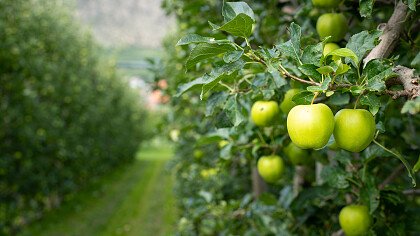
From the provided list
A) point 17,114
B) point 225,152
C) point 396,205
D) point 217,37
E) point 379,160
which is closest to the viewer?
point 217,37

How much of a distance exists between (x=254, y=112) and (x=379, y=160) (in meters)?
0.62

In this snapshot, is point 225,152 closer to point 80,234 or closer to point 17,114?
point 17,114

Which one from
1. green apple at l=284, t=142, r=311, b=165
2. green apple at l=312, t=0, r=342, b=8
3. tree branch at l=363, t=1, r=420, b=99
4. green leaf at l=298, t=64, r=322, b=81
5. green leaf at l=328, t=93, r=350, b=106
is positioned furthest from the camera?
green apple at l=284, t=142, r=311, b=165

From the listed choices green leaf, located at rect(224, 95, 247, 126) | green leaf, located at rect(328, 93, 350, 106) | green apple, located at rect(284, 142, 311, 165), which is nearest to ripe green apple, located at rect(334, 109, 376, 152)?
green leaf, located at rect(328, 93, 350, 106)

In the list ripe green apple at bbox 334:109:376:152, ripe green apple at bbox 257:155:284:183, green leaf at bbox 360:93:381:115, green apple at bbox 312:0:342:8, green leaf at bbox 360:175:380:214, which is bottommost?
green leaf at bbox 360:175:380:214

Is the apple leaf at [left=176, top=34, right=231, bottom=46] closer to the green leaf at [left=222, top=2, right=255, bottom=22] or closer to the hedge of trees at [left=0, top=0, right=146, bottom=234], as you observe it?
the green leaf at [left=222, top=2, right=255, bottom=22]

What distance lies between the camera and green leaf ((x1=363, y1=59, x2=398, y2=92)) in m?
0.90

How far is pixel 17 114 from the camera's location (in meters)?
6.74

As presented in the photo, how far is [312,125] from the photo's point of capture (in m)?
0.87

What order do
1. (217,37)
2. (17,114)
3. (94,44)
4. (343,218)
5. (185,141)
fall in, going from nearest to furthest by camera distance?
(217,37) → (343,218) → (185,141) → (17,114) → (94,44)

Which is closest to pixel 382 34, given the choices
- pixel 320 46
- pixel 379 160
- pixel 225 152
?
pixel 320 46

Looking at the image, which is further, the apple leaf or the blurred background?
the blurred background

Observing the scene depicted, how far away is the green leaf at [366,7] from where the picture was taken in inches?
44.3

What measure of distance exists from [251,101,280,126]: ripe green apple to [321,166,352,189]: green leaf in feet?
1.12
